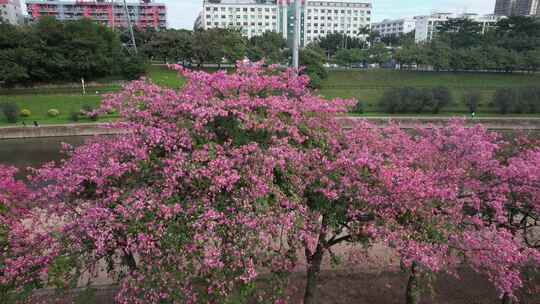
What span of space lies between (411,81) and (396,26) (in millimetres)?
97892

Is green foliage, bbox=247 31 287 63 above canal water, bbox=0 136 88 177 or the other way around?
above

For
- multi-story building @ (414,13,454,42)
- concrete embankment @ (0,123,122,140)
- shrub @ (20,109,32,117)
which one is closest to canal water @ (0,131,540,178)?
concrete embankment @ (0,123,122,140)

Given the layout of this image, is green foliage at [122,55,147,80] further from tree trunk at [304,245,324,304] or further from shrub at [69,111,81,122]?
tree trunk at [304,245,324,304]

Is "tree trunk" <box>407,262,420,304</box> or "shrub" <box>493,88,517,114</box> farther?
"shrub" <box>493,88,517,114</box>

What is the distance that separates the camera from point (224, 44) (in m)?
48.3

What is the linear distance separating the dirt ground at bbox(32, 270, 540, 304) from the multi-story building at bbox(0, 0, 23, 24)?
94.5 m

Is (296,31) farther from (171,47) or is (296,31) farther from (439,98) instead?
(171,47)

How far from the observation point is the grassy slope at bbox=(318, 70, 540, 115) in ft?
144

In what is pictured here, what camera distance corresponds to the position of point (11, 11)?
84.8m

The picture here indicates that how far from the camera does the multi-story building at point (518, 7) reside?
120m

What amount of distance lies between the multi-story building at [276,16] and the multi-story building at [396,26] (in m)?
14.7

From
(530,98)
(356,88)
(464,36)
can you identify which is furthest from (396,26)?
(530,98)

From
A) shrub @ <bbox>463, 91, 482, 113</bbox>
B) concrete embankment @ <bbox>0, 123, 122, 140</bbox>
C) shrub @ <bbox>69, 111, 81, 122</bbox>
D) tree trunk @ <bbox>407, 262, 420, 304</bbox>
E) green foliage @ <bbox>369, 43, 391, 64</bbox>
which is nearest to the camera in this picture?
tree trunk @ <bbox>407, 262, 420, 304</bbox>

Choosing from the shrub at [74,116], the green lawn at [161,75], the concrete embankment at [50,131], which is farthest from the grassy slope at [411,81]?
the shrub at [74,116]
